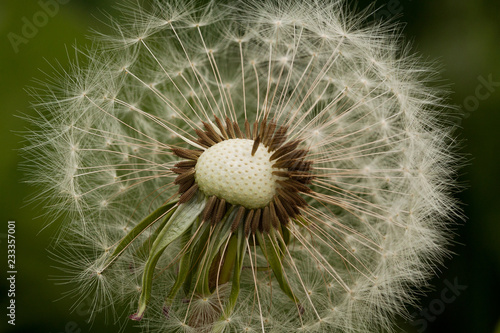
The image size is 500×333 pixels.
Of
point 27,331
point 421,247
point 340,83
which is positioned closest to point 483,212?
point 421,247

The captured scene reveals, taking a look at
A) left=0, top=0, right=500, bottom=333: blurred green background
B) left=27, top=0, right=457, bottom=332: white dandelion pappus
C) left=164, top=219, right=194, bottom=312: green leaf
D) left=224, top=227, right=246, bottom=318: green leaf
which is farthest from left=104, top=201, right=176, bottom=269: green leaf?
left=0, top=0, right=500, bottom=333: blurred green background

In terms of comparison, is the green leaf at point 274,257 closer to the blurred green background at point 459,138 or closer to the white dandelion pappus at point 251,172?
the white dandelion pappus at point 251,172

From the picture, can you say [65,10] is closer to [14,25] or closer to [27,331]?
[14,25]

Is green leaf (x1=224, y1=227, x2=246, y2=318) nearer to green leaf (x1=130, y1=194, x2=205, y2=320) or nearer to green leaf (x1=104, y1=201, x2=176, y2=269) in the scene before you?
green leaf (x1=130, y1=194, x2=205, y2=320)

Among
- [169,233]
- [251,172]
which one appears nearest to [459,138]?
[251,172]

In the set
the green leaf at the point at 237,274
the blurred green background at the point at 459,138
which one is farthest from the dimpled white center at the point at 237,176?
the blurred green background at the point at 459,138

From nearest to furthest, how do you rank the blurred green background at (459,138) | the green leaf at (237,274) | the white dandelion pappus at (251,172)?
the green leaf at (237,274)
the white dandelion pappus at (251,172)
the blurred green background at (459,138)

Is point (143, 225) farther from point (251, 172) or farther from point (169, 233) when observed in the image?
point (251, 172)
